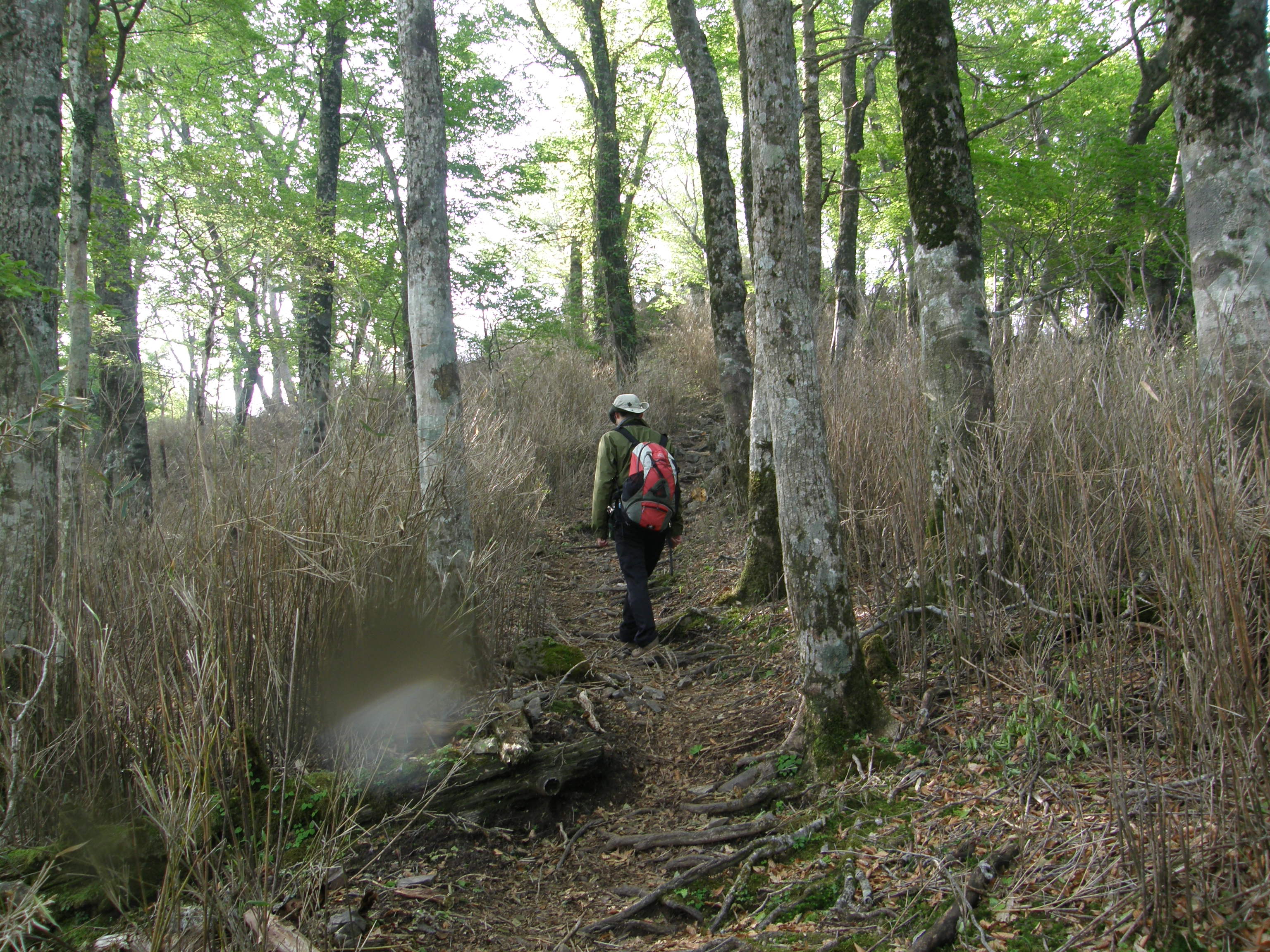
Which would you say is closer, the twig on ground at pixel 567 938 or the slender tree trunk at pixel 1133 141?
the twig on ground at pixel 567 938

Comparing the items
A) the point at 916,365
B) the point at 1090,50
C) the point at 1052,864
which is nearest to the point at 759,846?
the point at 1052,864

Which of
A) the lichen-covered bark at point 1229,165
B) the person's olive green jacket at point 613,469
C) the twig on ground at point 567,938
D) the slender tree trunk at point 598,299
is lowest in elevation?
the twig on ground at point 567,938

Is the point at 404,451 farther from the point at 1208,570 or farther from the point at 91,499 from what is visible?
the point at 1208,570

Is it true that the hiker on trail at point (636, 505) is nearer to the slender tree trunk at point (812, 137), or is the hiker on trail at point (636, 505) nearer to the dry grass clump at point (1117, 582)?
the dry grass clump at point (1117, 582)

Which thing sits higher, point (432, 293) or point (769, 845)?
point (432, 293)

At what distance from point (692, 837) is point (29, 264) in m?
3.87

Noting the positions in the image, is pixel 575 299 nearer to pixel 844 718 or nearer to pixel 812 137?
pixel 812 137

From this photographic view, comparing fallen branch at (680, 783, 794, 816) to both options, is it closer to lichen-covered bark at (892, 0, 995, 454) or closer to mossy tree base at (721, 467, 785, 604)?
lichen-covered bark at (892, 0, 995, 454)

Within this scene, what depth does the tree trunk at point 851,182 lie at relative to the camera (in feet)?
31.7

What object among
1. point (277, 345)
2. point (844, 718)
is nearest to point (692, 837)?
point (844, 718)

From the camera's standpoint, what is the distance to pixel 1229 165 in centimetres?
353

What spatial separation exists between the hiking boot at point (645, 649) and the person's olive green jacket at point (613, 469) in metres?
0.91

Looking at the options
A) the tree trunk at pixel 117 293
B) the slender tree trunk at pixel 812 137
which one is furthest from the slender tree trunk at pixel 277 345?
the slender tree trunk at pixel 812 137

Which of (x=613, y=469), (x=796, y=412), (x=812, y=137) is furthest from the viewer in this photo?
(x=812, y=137)
